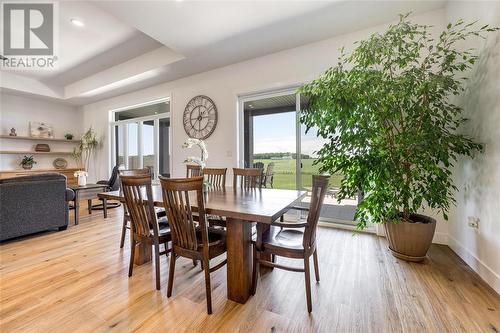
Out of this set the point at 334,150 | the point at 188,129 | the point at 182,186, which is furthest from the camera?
the point at 188,129

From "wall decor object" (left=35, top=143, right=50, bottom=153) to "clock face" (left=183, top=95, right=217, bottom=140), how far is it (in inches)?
190

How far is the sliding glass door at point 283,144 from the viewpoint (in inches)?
142

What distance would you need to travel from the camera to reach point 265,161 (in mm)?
4035

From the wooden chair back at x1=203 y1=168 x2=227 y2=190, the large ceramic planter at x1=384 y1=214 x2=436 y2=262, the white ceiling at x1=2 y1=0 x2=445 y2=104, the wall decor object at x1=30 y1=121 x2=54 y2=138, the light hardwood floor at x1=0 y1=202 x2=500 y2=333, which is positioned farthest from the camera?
the wall decor object at x1=30 y1=121 x2=54 y2=138

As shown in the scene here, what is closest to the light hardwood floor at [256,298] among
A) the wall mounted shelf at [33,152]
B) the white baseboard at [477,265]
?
the white baseboard at [477,265]

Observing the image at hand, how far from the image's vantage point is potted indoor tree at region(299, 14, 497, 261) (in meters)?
2.05

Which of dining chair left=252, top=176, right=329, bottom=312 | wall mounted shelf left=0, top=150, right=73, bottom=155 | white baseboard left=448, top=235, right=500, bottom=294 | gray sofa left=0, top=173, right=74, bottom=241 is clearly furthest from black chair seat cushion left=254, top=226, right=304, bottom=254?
wall mounted shelf left=0, top=150, right=73, bottom=155

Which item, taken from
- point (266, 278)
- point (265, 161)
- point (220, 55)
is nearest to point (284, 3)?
point (220, 55)

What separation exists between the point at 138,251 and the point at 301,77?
3.27m

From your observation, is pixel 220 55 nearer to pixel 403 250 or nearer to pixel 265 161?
pixel 265 161

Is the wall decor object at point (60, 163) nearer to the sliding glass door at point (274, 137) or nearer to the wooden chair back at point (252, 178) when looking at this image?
the sliding glass door at point (274, 137)

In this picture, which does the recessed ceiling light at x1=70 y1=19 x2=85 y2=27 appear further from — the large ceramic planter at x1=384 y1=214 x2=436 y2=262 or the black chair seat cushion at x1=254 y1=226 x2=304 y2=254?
the large ceramic planter at x1=384 y1=214 x2=436 y2=262

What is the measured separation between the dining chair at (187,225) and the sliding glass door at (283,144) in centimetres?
218

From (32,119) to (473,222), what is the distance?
9.43 metres
